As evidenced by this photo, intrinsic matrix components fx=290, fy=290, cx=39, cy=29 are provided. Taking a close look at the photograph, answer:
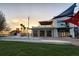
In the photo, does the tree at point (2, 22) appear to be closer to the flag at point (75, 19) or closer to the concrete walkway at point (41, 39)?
the concrete walkway at point (41, 39)

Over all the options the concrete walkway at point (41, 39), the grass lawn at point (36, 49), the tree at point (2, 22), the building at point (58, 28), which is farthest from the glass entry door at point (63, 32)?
the tree at point (2, 22)

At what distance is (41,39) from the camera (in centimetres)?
895

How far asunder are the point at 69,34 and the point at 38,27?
100cm

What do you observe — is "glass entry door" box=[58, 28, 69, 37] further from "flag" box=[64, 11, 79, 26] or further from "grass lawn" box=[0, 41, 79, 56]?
"grass lawn" box=[0, 41, 79, 56]

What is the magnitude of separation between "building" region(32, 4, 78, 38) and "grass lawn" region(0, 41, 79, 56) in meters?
0.41

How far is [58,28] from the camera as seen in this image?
9.23m

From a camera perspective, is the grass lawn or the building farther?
the building

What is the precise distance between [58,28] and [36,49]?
114 cm

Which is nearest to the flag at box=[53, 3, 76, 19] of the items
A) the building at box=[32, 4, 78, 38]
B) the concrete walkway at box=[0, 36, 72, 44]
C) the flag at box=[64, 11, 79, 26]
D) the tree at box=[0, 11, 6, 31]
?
the building at box=[32, 4, 78, 38]

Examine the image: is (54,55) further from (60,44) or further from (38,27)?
(38,27)

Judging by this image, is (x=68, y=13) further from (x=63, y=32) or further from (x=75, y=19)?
(x=63, y=32)

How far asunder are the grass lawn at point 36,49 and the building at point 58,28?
41cm

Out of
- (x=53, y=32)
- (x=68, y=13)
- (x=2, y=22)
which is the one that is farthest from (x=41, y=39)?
(x=2, y=22)

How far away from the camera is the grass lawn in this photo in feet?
27.2
